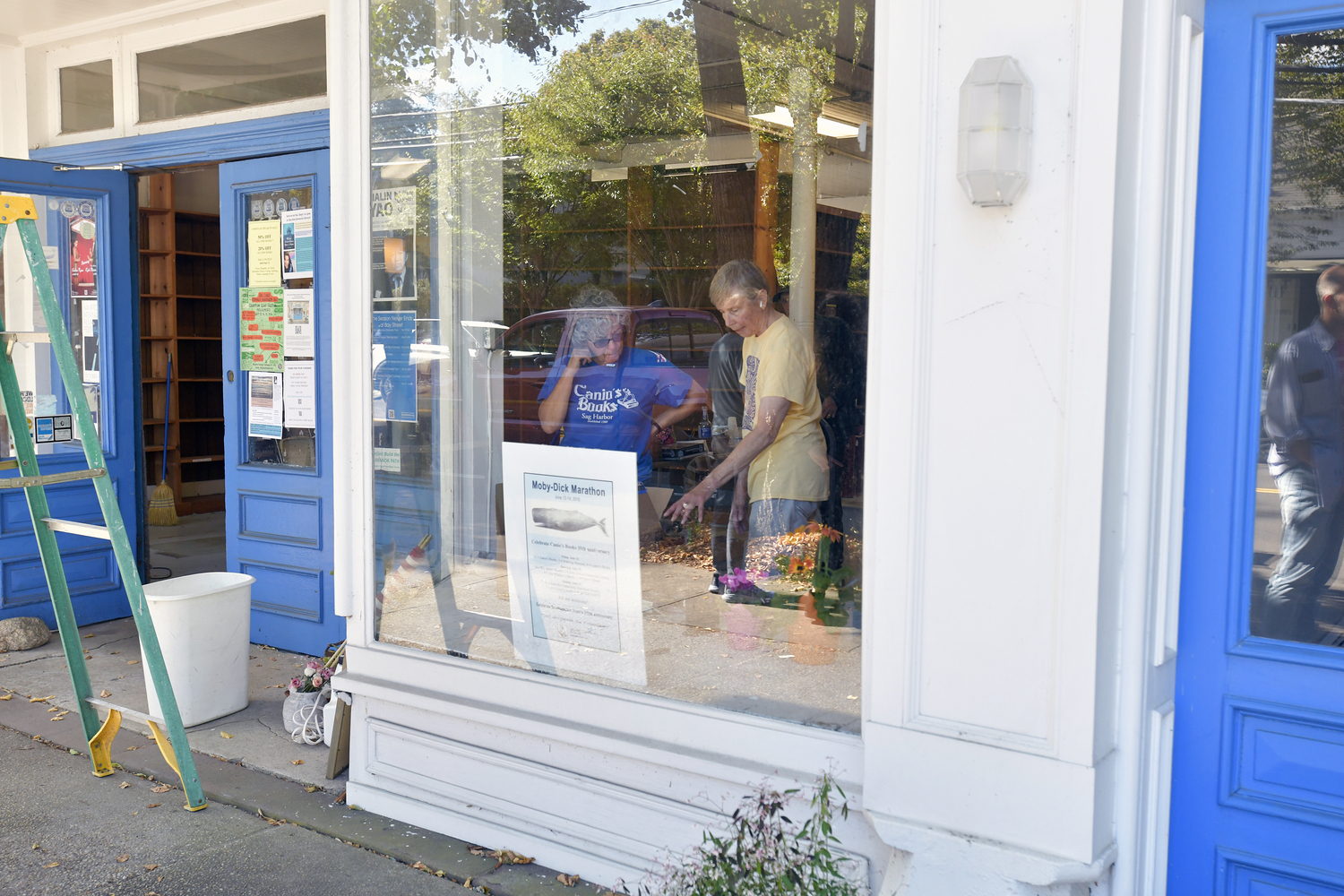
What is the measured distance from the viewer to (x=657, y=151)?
9406mm

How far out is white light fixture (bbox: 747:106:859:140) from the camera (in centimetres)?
568

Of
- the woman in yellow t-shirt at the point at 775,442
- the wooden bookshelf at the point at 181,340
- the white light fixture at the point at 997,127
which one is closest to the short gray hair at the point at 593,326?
the woman in yellow t-shirt at the point at 775,442

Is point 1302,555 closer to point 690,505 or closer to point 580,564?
point 580,564

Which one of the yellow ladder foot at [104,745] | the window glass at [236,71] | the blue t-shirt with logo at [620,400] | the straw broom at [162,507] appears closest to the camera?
the yellow ladder foot at [104,745]

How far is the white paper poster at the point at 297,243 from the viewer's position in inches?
192

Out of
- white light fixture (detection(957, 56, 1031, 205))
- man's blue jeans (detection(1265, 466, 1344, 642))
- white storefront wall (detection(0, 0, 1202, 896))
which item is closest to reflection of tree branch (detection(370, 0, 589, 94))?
white storefront wall (detection(0, 0, 1202, 896))

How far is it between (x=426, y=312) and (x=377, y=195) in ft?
1.48

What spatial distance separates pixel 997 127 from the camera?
6.75 ft

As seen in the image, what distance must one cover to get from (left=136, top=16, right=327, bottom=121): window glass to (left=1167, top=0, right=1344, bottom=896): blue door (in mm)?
3930

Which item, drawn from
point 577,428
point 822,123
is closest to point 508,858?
point 577,428

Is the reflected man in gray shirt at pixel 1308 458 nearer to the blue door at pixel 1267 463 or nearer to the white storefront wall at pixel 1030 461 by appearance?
the blue door at pixel 1267 463

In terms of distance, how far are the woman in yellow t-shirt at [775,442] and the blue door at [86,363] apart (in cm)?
347

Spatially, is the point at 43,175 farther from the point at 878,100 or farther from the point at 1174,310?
the point at 1174,310

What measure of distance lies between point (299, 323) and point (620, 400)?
1.72 meters
